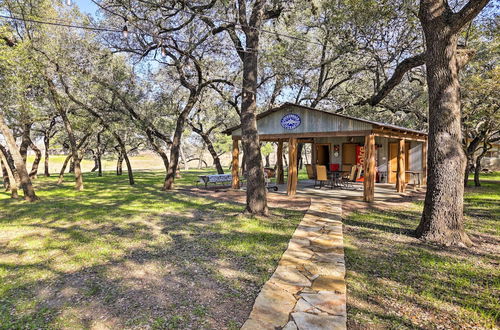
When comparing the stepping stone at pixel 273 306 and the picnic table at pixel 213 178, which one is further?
the picnic table at pixel 213 178

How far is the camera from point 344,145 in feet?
55.6

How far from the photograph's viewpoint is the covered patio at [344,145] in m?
10.5

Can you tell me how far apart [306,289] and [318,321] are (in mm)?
756

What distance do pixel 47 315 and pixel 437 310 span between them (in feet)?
14.6

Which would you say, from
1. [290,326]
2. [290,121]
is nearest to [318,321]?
[290,326]

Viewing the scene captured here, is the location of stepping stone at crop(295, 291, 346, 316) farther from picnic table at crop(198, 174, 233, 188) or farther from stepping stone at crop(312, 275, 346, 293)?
picnic table at crop(198, 174, 233, 188)

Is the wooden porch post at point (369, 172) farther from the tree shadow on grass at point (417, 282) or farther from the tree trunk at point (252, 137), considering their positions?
the tree trunk at point (252, 137)

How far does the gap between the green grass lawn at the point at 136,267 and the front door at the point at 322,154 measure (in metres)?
9.69

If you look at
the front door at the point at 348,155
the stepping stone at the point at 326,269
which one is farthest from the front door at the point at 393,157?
the stepping stone at the point at 326,269

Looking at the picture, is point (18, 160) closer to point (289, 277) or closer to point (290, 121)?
point (290, 121)

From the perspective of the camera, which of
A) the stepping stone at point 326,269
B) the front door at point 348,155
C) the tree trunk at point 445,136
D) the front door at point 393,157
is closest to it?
the stepping stone at point 326,269

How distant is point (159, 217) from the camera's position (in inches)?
329

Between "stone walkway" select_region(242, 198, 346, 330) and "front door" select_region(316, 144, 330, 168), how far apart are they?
1192 centimetres

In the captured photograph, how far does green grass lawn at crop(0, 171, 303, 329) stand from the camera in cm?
320
